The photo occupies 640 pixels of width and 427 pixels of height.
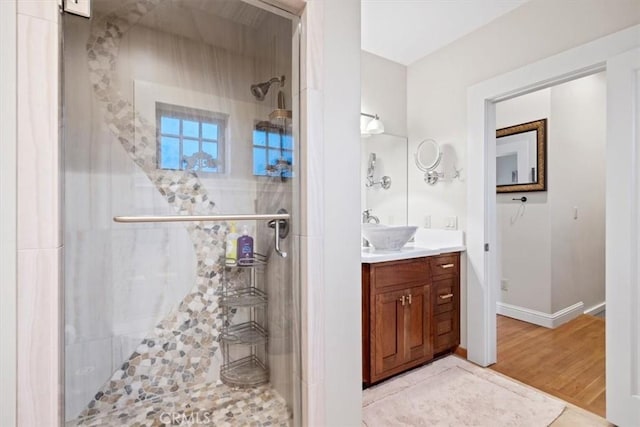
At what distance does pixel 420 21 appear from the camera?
2.38 metres

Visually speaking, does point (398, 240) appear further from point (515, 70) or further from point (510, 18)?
point (510, 18)

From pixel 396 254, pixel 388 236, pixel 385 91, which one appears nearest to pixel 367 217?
pixel 388 236

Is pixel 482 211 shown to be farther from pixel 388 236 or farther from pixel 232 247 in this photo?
pixel 232 247

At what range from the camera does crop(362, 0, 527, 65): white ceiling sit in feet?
7.20

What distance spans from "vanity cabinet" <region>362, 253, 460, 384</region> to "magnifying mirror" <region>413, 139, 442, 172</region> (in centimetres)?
80

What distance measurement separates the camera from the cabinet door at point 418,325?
2.19 m

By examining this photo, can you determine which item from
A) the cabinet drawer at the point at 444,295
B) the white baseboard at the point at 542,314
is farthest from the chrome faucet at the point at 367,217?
the white baseboard at the point at 542,314

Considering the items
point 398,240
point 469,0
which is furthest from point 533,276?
point 469,0

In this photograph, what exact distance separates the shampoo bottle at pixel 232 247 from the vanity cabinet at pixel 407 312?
0.92 m

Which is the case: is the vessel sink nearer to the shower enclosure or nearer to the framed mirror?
the shower enclosure

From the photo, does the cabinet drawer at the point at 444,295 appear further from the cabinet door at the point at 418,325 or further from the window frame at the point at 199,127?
the window frame at the point at 199,127

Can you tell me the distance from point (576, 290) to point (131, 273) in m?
4.02

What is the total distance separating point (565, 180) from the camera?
3191mm

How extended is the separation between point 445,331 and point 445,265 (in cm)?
51
